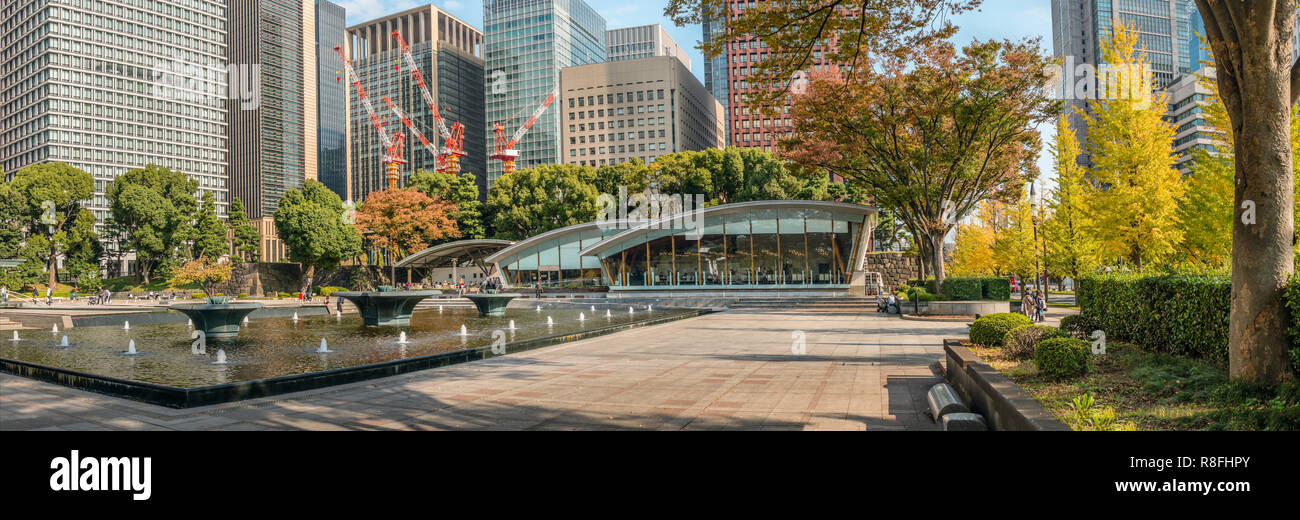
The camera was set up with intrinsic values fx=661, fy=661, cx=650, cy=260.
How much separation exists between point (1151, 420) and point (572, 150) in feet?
382

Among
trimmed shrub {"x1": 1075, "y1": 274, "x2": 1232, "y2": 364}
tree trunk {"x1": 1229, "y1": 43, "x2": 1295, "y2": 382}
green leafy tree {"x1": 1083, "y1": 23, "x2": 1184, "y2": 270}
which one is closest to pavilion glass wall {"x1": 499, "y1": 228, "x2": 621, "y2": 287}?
green leafy tree {"x1": 1083, "y1": 23, "x2": 1184, "y2": 270}

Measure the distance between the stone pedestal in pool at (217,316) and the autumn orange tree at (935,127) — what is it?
1902cm

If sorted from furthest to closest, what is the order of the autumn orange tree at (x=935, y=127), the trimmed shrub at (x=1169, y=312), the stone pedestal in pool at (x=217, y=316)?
1. the autumn orange tree at (x=935, y=127)
2. the stone pedestal in pool at (x=217, y=316)
3. the trimmed shrub at (x=1169, y=312)

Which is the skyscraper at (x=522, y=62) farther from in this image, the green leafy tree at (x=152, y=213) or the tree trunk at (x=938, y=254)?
the tree trunk at (x=938, y=254)

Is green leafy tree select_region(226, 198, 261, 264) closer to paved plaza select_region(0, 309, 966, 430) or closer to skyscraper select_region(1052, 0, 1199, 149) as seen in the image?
paved plaza select_region(0, 309, 966, 430)

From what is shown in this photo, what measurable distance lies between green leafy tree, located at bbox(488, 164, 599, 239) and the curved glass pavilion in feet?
38.8

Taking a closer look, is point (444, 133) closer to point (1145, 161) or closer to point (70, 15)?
point (70, 15)

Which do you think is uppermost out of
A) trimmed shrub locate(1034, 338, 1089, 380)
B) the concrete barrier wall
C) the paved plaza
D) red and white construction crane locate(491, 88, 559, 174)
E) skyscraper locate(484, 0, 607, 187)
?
skyscraper locate(484, 0, 607, 187)

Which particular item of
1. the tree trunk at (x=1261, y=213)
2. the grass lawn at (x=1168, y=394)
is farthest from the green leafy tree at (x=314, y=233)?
the tree trunk at (x=1261, y=213)

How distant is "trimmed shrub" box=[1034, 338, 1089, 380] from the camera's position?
7.22m

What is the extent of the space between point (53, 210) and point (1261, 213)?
7702 cm

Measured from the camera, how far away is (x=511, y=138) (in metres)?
139

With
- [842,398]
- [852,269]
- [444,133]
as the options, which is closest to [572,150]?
[444,133]

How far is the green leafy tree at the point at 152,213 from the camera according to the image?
59.3 metres
